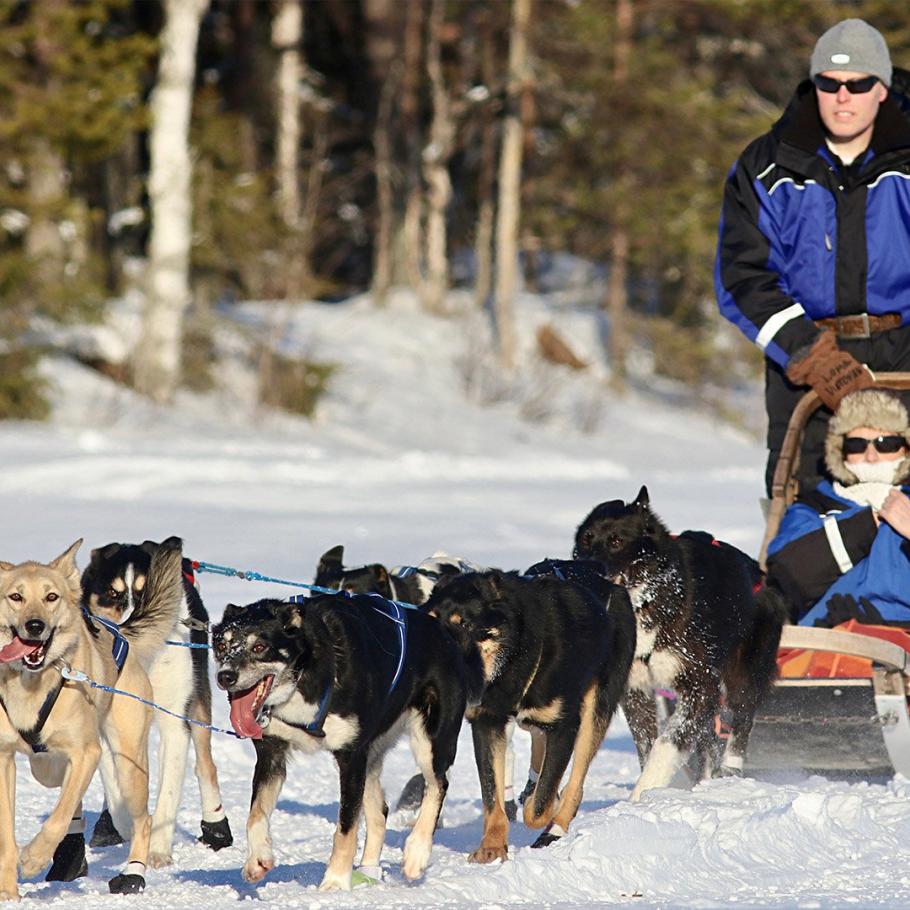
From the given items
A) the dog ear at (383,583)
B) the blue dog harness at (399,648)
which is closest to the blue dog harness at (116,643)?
the blue dog harness at (399,648)

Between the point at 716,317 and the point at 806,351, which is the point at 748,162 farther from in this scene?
the point at 716,317

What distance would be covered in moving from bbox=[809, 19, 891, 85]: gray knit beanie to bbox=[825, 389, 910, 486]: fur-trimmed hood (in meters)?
1.20

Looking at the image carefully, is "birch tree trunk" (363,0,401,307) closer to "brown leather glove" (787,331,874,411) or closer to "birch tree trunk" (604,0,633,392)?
"birch tree trunk" (604,0,633,392)

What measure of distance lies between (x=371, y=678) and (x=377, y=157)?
22549 millimetres

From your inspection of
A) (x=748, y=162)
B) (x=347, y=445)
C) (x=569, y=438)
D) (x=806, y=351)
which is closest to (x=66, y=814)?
(x=806, y=351)

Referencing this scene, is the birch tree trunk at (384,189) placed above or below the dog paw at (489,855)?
above

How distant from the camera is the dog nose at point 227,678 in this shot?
4.16 metres

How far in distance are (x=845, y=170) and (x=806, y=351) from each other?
2.40 feet

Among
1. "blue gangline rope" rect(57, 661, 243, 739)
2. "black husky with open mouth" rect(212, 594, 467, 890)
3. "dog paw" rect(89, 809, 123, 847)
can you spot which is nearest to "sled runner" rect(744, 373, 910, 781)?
"black husky with open mouth" rect(212, 594, 467, 890)

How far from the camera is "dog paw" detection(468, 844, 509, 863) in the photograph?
4.69 metres

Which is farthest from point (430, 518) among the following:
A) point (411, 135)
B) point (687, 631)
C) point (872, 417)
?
point (411, 135)

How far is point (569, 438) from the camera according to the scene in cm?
2231

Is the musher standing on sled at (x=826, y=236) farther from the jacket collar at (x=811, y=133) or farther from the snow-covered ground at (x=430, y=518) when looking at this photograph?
the snow-covered ground at (x=430, y=518)

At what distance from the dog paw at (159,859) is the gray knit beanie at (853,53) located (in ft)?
12.0
